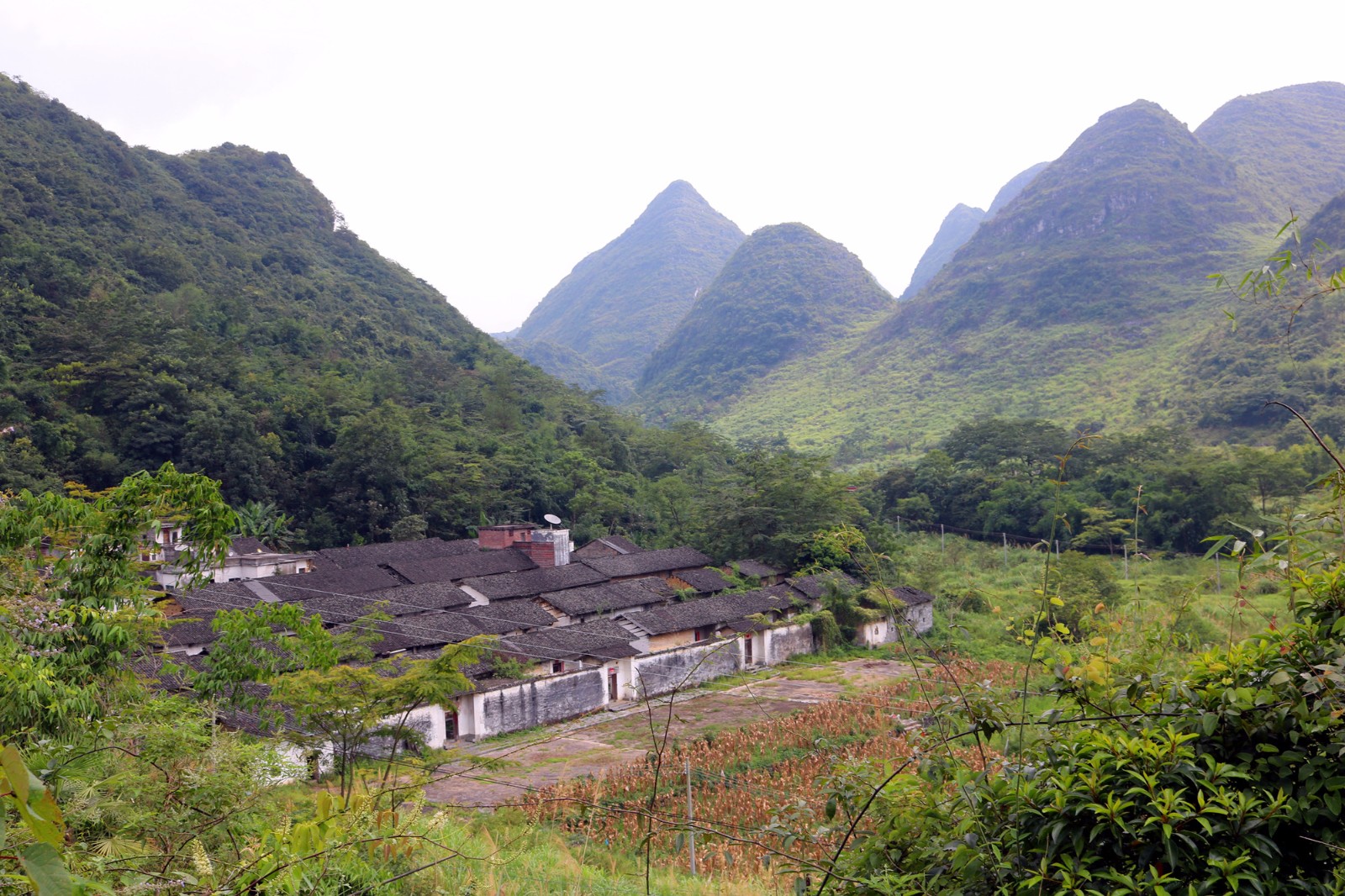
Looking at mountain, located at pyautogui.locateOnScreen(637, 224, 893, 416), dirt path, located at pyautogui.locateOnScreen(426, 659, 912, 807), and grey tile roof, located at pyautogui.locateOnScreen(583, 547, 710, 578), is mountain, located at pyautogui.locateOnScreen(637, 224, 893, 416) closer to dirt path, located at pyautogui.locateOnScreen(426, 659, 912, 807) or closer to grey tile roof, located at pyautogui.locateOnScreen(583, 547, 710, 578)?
grey tile roof, located at pyautogui.locateOnScreen(583, 547, 710, 578)

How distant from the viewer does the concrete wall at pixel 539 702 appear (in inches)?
625

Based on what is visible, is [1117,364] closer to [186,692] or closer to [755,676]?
[755,676]

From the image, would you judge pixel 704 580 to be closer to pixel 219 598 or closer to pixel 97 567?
pixel 219 598

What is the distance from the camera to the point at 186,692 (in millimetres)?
9453

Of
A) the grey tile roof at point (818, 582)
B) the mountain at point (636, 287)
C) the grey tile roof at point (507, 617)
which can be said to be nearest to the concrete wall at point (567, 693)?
the grey tile roof at point (507, 617)

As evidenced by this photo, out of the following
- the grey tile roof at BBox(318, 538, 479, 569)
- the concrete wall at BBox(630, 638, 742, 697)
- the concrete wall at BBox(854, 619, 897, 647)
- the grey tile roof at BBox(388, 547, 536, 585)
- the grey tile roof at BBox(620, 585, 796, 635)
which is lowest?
the concrete wall at BBox(854, 619, 897, 647)

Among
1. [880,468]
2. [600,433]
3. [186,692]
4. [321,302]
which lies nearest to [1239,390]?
[880,468]

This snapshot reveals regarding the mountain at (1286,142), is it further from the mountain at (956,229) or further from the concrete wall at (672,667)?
the concrete wall at (672,667)

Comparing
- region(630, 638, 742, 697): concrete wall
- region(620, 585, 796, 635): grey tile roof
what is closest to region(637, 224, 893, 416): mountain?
region(620, 585, 796, 635): grey tile roof

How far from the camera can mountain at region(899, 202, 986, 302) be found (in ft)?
457

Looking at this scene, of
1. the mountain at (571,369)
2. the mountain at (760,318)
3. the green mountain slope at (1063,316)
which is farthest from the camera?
the mountain at (571,369)

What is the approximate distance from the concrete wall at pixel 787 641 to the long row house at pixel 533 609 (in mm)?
47

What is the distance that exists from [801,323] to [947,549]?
60346 millimetres

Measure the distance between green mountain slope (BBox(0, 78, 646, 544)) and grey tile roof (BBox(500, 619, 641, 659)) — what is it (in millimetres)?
12011
